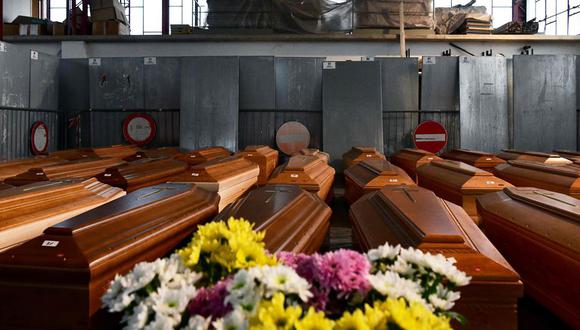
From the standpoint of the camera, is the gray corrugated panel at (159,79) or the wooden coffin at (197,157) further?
the gray corrugated panel at (159,79)

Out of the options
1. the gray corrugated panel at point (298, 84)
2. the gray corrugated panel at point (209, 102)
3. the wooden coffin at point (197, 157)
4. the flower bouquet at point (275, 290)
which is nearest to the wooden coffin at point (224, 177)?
the wooden coffin at point (197, 157)

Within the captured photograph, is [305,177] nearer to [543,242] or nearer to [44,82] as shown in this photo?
[543,242]

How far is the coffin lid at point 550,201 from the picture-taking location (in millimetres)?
1303

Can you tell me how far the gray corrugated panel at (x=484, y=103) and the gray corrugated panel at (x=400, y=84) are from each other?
495 mm

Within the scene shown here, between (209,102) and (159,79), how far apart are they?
0.69 metres

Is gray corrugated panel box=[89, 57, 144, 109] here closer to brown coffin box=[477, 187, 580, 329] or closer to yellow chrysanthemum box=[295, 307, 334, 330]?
brown coffin box=[477, 187, 580, 329]

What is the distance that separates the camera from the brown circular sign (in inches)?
187

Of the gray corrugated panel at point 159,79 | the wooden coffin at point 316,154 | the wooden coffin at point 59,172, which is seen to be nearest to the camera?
the wooden coffin at point 59,172

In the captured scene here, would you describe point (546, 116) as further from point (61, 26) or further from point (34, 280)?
point (61, 26)

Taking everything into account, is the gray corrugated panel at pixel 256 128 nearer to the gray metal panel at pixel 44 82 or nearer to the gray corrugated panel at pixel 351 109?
the gray corrugated panel at pixel 351 109

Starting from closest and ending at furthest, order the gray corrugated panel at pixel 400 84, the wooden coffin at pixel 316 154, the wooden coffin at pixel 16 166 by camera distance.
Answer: the wooden coffin at pixel 16 166 < the wooden coffin at pixel 316 154 < the gray corrugated panel at pixel 400 84

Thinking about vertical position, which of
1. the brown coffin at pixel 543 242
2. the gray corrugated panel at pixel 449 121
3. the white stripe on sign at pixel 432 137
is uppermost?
the gray corrugated panel at pixel 449 121

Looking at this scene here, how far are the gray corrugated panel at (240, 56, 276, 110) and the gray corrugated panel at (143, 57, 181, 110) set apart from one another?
0.75 meters

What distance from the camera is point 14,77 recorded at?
13.4ft
